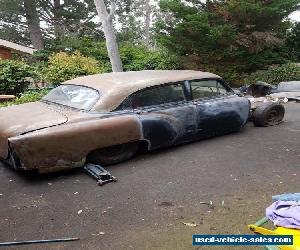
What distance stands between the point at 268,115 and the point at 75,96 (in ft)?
13.7

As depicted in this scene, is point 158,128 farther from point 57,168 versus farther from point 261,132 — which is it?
point 261,132

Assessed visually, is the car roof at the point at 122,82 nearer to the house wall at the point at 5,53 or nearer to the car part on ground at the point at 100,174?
the car part on ground at the point at 100,174

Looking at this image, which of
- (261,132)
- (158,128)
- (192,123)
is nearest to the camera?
(158,128)

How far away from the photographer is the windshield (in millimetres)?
5791

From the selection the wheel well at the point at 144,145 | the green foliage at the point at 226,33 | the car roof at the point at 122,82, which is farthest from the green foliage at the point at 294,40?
the wheel well at the point at 144,145

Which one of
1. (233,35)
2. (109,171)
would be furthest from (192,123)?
(233,35)

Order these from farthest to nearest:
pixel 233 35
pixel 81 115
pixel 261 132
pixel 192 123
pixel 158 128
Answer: pixel 233 35, pixel 261 132, pixel 192 123, pixel 158 128, pixel 81 115

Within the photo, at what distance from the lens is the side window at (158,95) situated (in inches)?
235

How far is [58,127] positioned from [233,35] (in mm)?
11055

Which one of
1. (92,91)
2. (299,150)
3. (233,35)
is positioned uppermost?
(233,35)

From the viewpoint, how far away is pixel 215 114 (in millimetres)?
6680

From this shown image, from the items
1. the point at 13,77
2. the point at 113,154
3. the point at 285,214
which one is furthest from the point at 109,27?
the point at 285,214

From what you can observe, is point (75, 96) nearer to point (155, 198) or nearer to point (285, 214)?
point (155, 198)

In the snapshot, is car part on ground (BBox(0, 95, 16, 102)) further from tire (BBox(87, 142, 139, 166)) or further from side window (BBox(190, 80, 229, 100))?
side window (BBox(190, 80, 229, 100))
